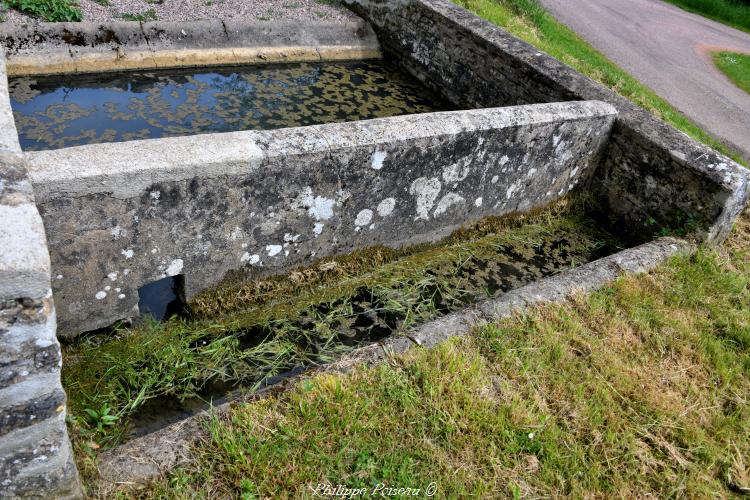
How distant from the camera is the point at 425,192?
409 centimetres

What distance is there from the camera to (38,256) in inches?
68.4

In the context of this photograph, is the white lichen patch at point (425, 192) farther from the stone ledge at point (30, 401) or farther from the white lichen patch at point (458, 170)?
the stone ledge at point (30, 401)

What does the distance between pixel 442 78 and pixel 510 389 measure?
509 centimetres

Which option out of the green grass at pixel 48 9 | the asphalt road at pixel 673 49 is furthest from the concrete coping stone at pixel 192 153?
the asphalt road at pixel 673 49

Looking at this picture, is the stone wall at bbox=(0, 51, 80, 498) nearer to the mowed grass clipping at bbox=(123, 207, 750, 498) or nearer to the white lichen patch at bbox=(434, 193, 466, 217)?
the mowed grass clipping at bbox=(123, 207, 750, 498)

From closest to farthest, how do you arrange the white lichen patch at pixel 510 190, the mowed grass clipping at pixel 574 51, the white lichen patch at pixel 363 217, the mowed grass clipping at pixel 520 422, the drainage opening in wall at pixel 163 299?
the mowed grass clipping at pixel 520 422 < the drainage opening in wall at pixel 163 299 < the white lichen patch at pixel 363 217 < the white lichen patch at pixel 510 190 < the mowed grass clipping at pixel 574 51

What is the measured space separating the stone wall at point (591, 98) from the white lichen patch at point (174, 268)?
3.96m

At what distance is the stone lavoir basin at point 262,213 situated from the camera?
2635 mm

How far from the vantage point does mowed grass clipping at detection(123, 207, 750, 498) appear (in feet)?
8.13

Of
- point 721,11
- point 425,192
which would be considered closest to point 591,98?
point 425,192

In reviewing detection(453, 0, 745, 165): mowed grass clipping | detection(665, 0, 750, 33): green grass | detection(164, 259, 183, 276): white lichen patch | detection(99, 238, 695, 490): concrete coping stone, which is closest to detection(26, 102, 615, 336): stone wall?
detection(164, 259, 183, 276): white lichen patch

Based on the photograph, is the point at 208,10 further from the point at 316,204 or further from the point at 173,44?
the point at 316,204

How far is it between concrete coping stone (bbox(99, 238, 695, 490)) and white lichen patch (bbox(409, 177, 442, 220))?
94 centimetres

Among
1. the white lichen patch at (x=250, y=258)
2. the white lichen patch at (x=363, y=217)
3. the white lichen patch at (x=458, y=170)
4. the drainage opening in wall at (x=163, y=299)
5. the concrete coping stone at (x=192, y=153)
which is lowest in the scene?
the drainage opening in wall at (x=163, y=299)
